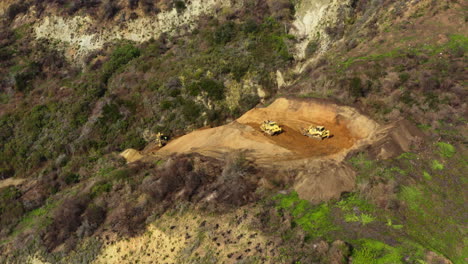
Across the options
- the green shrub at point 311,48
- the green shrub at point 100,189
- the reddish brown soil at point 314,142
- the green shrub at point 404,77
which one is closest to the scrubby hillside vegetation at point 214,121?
the green shrub at point 404,77

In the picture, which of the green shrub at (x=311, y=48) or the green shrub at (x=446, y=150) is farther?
the green shrub at (x=311, y=48)

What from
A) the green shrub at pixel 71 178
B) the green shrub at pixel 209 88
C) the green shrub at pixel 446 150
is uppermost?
the green shrub at pixel 446 150

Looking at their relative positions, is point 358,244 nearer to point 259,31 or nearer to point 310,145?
point 310,145

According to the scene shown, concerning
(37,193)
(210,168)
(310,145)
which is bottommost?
(37,193)

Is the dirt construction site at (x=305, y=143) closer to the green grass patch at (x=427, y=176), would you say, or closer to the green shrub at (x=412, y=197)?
the green grass patch at (x=427, y=176)

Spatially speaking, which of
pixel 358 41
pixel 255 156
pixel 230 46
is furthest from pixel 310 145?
pixel 230 46

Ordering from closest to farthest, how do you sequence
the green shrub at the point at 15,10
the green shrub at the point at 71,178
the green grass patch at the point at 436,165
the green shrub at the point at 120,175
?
the green grass patch at the point at 436,165 < the green shrub at the point at 120,175 < the green shrub at the point at 71,178 < the green shrub at the point at 15,10

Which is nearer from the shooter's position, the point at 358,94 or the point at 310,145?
the point at 310,145
